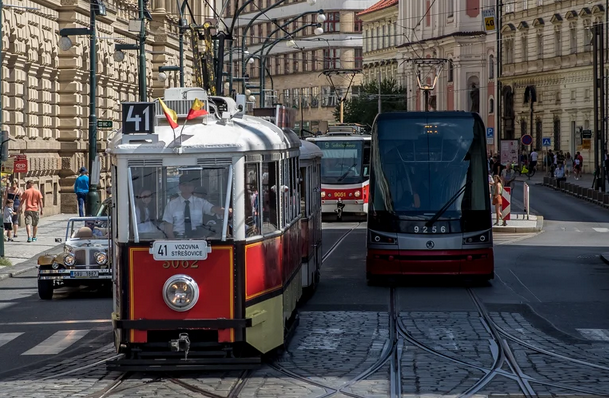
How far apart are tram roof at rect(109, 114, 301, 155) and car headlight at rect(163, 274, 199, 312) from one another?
118 cm

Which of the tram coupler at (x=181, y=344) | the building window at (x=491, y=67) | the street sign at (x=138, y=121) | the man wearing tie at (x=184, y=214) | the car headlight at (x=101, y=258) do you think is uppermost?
the building window at (x=491, y=67)

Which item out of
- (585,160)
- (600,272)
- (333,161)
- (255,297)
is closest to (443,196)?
(600,272)

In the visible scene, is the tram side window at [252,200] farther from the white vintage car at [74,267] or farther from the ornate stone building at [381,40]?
the ornate stone building at [381,40]

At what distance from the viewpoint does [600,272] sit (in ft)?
80.2

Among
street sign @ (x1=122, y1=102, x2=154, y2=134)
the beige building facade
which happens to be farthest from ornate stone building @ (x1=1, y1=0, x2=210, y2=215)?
the beige building facade

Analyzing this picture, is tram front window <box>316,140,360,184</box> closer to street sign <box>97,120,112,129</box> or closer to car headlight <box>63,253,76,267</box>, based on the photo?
street sign <box>97,120,112,129</box>

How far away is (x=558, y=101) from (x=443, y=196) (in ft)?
203

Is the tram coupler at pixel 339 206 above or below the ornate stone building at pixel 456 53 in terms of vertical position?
below

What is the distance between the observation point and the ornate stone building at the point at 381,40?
120312 mm

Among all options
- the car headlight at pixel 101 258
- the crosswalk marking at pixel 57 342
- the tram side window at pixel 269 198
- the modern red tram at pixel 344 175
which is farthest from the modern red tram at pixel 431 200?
the modern red tram at pixel 344 175

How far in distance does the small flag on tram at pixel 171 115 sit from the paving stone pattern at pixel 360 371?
2378 millimetres

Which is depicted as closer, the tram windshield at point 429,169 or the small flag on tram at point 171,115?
the small flag on tram at point 171,115

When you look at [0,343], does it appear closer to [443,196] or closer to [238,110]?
[238,110]

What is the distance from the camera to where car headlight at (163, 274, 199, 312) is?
11992 mm
